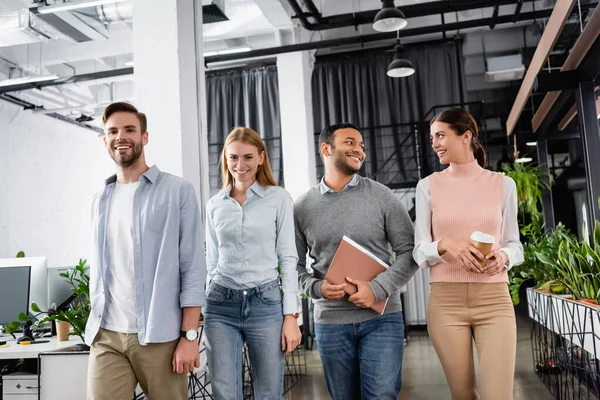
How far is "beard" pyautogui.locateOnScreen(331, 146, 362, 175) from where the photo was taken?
211 cm

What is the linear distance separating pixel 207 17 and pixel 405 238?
3190 millimetres

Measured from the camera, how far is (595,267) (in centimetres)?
→ 301

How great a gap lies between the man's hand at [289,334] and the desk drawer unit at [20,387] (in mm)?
1581

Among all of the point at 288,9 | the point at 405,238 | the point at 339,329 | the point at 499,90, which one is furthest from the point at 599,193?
the point at 499,90

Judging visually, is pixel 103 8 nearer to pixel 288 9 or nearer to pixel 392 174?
pixel 288 9

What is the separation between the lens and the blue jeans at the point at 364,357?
1.94m

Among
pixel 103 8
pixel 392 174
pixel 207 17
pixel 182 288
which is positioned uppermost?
pixel 103 8

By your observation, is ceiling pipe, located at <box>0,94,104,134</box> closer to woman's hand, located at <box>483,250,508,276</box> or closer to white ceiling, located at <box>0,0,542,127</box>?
white ceiling, located at <box>0,0,542,127</box>

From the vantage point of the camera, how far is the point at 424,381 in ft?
16.2

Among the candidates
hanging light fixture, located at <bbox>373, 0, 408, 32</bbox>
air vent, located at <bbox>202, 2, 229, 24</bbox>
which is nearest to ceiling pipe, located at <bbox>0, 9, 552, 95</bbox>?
hanging light fixture, located at <bbox>373, 0, 408, 32</bbox>

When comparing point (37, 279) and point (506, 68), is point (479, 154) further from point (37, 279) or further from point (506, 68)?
point (506, 68)

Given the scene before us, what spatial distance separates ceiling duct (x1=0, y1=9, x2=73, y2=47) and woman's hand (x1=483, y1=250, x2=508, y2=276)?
4.82m

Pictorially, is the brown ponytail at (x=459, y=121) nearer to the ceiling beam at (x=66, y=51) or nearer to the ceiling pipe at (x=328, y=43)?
the ceiling pipe at (x=328, y=43)

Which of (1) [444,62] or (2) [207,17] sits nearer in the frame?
(2) [207,17]
